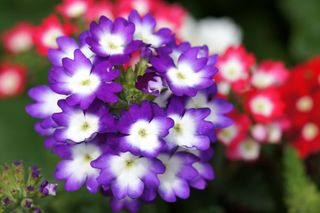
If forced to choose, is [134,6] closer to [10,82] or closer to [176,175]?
[10,82]

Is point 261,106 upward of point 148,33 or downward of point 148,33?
downward

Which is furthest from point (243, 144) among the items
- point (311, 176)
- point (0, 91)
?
point (0, 91)

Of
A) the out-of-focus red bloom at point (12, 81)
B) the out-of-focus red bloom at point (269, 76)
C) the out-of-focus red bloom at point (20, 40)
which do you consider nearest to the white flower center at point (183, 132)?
the out-of-focus red bloom at point (269, 76)

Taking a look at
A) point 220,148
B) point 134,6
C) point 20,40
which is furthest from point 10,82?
point 220,148

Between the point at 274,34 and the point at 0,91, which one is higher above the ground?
the point at 274,34

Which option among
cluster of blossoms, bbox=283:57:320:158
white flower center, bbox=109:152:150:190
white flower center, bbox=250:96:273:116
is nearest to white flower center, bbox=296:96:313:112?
cluster of blossoms, bbox=283:57:320:158

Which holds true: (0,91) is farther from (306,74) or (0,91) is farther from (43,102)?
(306,74)

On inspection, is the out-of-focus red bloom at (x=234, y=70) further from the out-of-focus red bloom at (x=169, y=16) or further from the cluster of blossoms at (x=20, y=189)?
the cluster of blossoms at (x=20, y=189)
